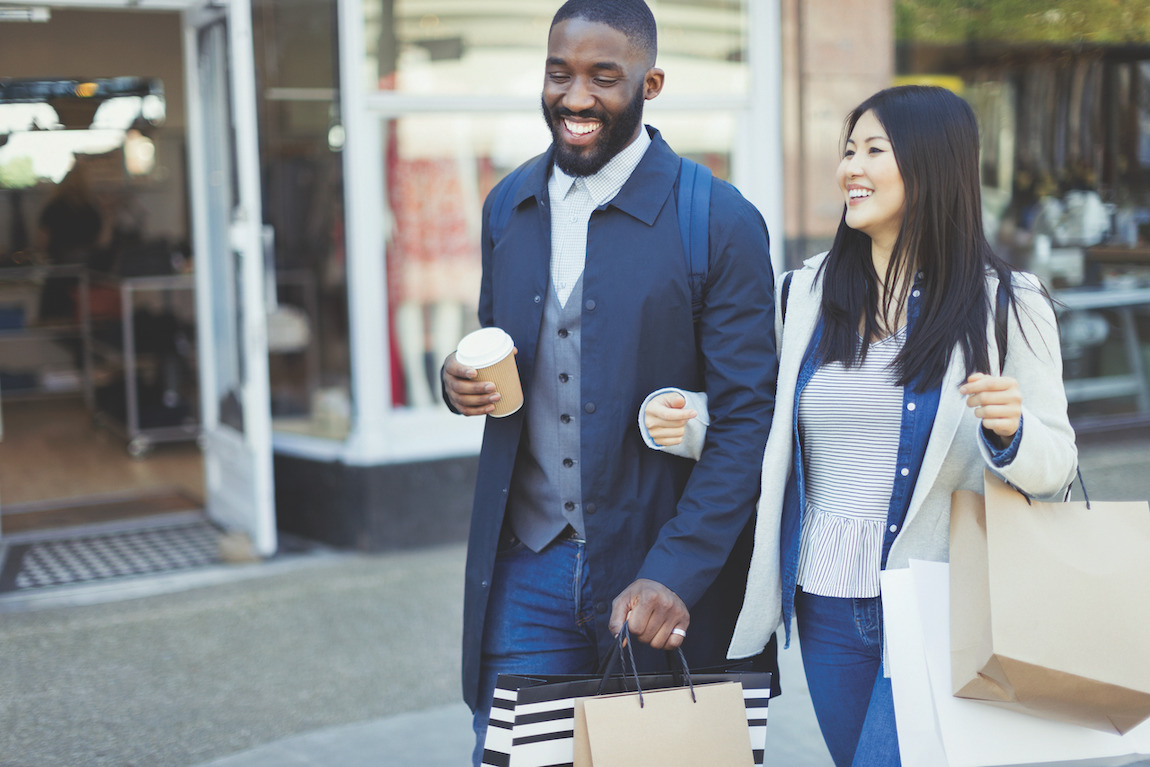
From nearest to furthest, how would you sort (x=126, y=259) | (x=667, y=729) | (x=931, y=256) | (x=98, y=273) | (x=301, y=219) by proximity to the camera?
1. (x=667, y=729)
2. (x=931, y=256)
3. (x=301, y=219)
4. (x=126, y=259)
5. (x=98, y=273)

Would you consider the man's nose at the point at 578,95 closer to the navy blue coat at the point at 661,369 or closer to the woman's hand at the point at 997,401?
the navy blue coat at the point at 661,369

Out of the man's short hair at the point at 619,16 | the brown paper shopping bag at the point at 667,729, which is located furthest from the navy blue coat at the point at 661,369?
the brown paper shopping bag at the point at 667,729

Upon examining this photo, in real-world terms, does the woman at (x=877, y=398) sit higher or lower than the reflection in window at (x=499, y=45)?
lower

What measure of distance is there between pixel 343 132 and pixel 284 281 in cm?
333

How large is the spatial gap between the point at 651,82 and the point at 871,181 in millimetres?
471

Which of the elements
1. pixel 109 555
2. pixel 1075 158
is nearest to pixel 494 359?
pixel 109 555

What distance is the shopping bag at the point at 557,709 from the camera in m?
1.86

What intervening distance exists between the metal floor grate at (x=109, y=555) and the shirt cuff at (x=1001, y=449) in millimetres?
4293

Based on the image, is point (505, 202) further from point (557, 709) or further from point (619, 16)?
point (557, 709)

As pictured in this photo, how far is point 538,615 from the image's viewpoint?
93.9 inches

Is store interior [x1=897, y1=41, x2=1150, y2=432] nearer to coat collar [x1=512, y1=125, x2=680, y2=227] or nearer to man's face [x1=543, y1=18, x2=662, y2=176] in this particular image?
coat collar [x1=512, y1=125, x2=680, y2=227]

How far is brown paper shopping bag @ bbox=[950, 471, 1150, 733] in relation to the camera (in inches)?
73.0

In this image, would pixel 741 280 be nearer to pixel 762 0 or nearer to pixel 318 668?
pixel 318 668

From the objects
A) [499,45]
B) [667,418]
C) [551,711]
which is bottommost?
[551,711]
